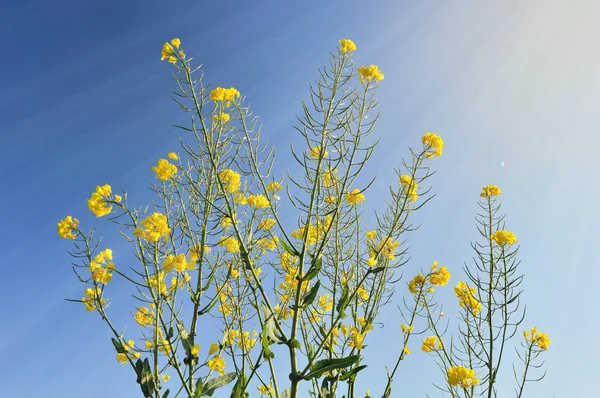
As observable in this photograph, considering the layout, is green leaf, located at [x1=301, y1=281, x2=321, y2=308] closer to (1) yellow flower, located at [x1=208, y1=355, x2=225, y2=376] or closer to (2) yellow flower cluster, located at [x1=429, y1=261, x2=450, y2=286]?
(1) yellow flower, located at [x1=208, y1=355, x2=225, y2=376]

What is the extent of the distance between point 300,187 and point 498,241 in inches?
70.9

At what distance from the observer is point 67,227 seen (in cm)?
229

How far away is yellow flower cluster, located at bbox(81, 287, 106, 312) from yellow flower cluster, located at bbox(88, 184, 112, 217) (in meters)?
0.39

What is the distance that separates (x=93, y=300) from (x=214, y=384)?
2.45 ft

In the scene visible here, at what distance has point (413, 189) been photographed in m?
2.42

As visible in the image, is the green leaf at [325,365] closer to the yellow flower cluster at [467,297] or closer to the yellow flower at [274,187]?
the yellow flower at [274,187]

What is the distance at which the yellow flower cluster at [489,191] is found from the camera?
3395 millimetres

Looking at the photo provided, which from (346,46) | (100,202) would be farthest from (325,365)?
(346,46)

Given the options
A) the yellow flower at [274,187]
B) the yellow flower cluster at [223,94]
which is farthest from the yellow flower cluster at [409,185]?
the yellow flower cluster at [223,94]

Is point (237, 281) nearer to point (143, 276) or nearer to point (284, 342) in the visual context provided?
point (143, 276)

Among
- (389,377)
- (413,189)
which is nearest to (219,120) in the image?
(413,189)

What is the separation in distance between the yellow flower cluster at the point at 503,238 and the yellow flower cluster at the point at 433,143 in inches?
42.2

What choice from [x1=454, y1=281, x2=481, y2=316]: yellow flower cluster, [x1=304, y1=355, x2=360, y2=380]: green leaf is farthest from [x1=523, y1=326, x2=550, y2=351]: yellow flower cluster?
[x1=304, y1=355, x2=360, y2=380]: green leaf

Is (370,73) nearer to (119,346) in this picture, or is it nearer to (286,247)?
(286,247)
